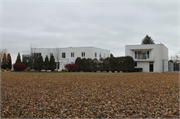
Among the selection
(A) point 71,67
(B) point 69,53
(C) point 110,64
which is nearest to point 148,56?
(C) point 110,64

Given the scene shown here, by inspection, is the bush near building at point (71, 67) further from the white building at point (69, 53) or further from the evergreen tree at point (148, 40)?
the evergreen tree at point (148, 40)

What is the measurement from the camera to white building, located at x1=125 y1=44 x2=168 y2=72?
104ft

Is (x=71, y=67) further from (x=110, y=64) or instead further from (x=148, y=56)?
(x=148, y=56)

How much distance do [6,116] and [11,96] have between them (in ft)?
8.53

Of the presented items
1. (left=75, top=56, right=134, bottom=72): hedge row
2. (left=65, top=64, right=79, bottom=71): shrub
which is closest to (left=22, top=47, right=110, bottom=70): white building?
(left=75, top=56, right=134, bottom=72): hedge row

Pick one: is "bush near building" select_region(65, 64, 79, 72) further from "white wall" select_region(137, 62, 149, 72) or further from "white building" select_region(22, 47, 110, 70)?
"white wall" select_region(137, 62, 149, 72)

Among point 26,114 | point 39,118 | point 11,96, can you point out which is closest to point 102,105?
point 39,118

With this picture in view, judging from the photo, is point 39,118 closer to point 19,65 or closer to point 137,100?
point 137,100

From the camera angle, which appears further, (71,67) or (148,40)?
(148,40)

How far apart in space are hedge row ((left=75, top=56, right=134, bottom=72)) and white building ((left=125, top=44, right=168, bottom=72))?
4.10 metres

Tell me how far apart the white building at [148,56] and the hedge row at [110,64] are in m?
4.10

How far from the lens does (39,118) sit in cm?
583

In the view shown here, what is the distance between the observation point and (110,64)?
1176 inches

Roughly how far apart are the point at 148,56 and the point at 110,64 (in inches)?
326
